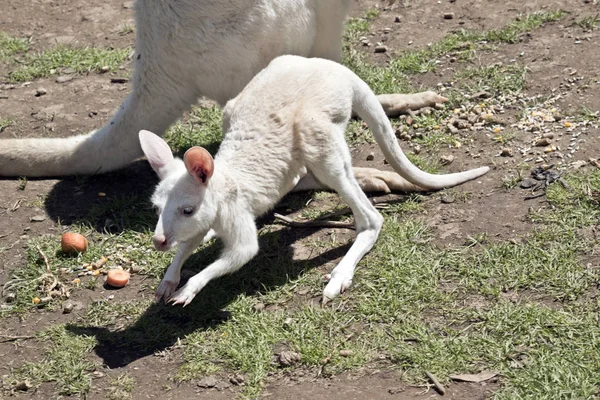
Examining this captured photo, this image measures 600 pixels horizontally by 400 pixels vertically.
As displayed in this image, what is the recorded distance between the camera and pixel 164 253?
4.46 meters

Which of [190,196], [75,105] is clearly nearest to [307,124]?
[190,196]

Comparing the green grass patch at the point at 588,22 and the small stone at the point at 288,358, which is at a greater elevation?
the green grass patch at the point at 588,22

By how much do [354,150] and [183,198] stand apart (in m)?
1.74

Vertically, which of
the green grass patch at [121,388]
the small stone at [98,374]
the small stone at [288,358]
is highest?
the small stone at [288,358]

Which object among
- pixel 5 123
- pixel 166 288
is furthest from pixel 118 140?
pixel 166 288

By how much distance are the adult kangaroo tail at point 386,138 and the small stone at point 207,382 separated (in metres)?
1.50

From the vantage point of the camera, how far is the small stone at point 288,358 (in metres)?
3.59

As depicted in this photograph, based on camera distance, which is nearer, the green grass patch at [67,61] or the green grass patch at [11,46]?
the green grass patch at [67,61]

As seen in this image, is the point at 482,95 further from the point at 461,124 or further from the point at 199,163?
the point at 199,163

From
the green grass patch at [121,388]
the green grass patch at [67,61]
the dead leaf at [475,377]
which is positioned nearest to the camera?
the dead leaf at [475,377]

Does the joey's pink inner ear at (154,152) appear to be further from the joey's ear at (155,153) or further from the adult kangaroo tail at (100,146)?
the adult kangaroo tail at (100,146)

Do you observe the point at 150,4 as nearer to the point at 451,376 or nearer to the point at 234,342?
the point at 234,342

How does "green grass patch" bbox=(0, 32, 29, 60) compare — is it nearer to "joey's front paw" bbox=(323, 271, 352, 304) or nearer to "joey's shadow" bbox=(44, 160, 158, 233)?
"joey's shadow" bbox=(44, 160, 158, 233)

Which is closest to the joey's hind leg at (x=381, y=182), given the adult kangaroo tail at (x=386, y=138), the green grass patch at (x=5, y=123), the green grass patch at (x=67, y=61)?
the adult kangaroo tail at (x=386, y=138)
